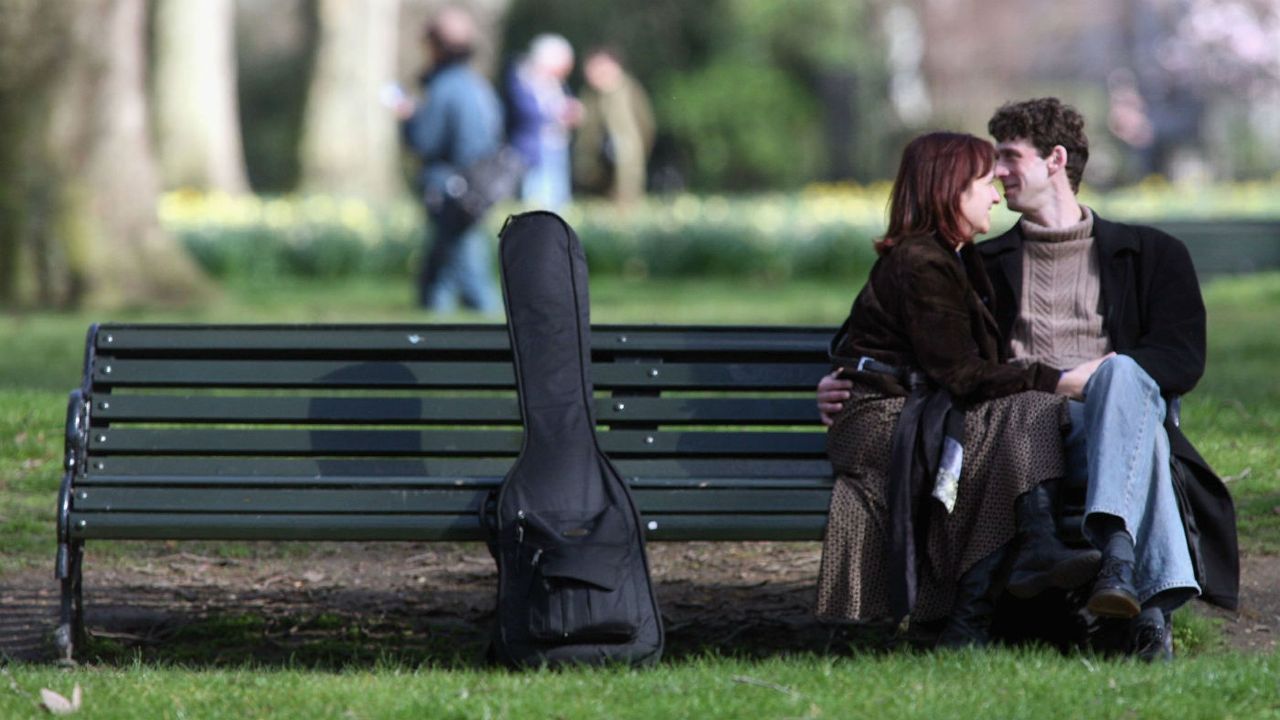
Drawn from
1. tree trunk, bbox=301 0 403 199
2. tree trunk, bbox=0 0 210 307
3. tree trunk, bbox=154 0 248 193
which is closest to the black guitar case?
tree trunk, bbox=0 0 210 307

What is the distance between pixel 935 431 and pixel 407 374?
1407mm

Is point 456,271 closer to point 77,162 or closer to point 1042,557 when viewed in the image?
point 77,162

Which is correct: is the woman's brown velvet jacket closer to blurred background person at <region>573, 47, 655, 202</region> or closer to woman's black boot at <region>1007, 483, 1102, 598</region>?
woman's black boot at <region>1007, 483, 1102, 598</region>

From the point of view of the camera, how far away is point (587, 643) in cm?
476

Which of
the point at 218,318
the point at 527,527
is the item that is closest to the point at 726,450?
the point at 527,527

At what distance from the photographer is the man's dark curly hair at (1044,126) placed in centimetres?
528

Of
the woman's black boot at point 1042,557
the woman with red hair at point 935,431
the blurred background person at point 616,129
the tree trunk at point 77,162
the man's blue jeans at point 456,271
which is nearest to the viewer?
the woman's black boot at point 1042,557

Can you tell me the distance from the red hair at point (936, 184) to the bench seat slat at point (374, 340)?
0.54 metres

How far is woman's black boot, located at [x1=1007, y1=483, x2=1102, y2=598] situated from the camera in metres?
4.66

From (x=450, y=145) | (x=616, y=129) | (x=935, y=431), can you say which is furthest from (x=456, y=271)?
(x=935, y=431)

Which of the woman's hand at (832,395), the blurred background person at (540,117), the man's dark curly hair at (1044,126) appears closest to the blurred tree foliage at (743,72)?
the blurred background person at (540,117)

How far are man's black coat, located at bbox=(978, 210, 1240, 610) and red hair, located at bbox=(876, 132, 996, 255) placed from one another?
0.98ft

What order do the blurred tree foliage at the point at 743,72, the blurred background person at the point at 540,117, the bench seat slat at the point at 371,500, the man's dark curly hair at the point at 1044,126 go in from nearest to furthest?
the bench seat slat at the point at 371,500 → the man's dark curly hair at the point at 1044,126 → the blurred background person at the point at 540,117 → the blurred tree foliage at the point at 743,72

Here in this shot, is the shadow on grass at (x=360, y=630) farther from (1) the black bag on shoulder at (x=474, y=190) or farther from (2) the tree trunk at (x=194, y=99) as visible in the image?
(2) the tree trunk at (x=194, y=99)
